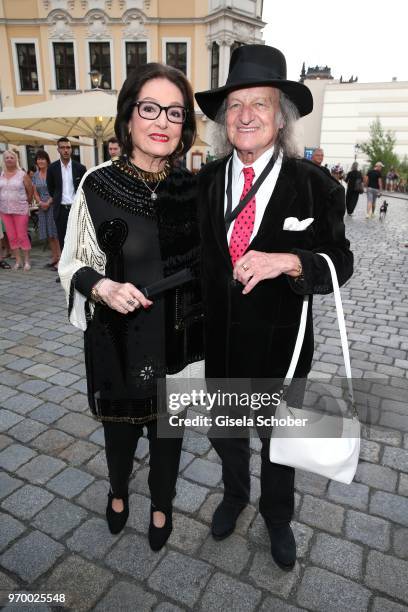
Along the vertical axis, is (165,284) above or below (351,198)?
above

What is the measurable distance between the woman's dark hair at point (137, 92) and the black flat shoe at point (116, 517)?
182 centimetres

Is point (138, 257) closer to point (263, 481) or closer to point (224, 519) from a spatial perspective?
point (263, 481)

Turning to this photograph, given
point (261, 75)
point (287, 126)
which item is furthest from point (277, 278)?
point (261, 75)

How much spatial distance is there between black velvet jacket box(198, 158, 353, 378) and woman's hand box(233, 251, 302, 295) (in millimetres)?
96

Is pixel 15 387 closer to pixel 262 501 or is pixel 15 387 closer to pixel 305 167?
pixel 262 501

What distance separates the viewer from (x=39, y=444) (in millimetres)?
2920

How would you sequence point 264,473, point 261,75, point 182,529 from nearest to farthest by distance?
1. point 261,75
2. point 264,473
3. point 182,529

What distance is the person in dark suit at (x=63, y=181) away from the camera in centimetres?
665

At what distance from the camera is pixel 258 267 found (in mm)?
1567

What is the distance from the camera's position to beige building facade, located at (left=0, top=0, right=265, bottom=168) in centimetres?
2306

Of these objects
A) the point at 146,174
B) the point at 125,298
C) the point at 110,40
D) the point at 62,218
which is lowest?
the point at 62,218

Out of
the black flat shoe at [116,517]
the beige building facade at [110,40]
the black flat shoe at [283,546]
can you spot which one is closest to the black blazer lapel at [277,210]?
the black flat shoe at [283,546]

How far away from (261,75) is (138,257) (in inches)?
37.9

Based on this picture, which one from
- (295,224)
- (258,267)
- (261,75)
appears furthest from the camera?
(261,75)
